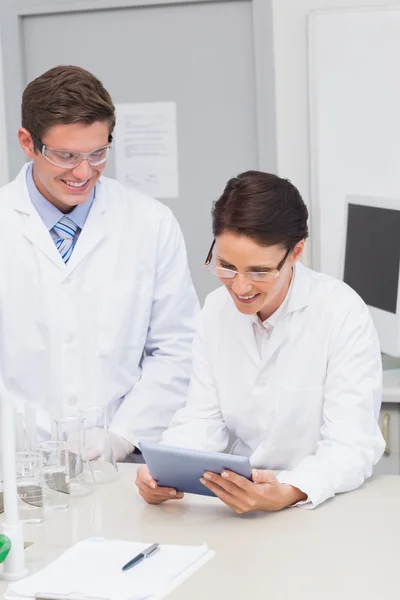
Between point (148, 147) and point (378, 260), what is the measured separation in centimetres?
111

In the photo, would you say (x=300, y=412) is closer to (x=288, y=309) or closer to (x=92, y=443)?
(x=288, y=309)

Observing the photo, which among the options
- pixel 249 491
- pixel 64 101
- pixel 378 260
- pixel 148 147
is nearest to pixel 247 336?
pixel 249 491

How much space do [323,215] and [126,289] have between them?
4.48ft

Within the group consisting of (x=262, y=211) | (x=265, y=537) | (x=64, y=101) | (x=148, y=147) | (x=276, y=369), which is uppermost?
(x=64, y=101)

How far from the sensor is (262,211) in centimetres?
183

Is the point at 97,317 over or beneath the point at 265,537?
over

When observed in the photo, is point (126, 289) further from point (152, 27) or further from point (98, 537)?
point (152, 27)

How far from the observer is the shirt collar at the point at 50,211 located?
7.55 ft

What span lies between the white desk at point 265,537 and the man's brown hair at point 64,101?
812 mm

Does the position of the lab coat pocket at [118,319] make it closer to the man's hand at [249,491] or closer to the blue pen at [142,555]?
the man's hand at [249,491]

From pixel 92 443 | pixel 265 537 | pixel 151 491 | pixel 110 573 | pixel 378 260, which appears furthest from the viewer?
pixel 378 260

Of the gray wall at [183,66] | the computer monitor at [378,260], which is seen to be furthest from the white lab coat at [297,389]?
the gray wall at [183,66]

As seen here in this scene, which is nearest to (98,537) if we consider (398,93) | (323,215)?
(323,215)

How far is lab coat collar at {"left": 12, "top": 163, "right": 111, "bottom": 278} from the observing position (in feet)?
7.48
